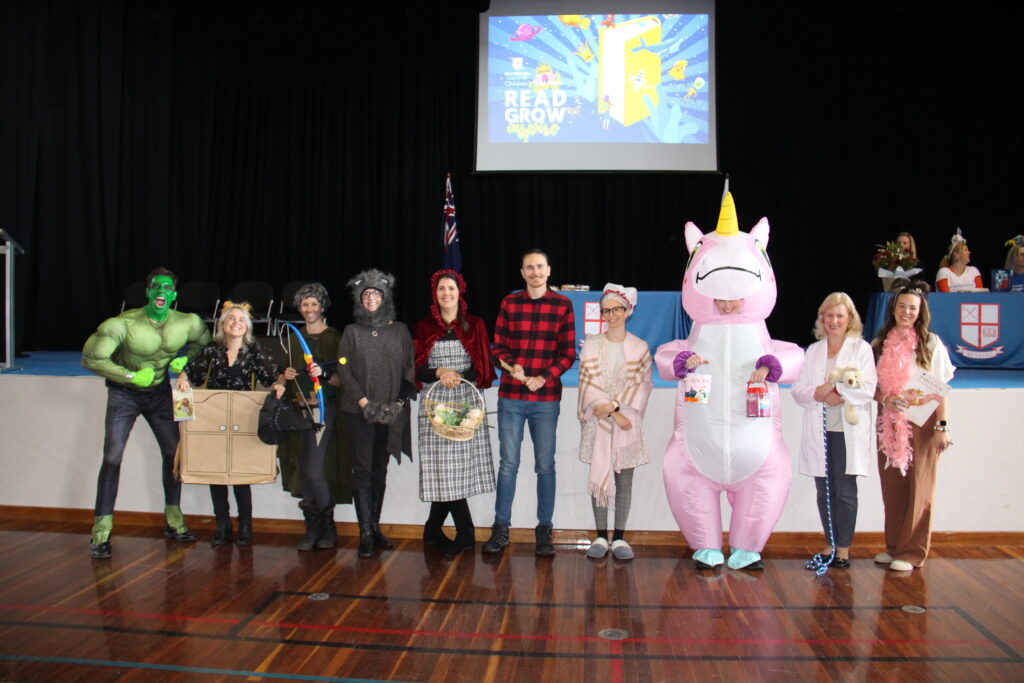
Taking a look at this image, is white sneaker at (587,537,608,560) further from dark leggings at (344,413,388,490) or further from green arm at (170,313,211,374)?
green arm at (170,313,211,374)

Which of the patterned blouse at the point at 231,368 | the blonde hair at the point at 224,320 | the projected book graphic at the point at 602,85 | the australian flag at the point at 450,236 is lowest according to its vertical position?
the patterned blouse at the point at 231,368

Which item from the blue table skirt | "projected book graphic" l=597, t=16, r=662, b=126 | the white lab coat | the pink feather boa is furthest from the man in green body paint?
the blue table skirt

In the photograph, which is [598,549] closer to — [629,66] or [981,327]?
[981,327]

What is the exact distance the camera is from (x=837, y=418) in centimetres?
368

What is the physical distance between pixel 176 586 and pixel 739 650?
234cm

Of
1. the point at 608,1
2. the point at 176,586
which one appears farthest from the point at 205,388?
the point at 608,1

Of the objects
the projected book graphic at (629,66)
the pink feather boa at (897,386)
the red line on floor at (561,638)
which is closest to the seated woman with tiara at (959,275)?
the projected book graphic at (629,66)

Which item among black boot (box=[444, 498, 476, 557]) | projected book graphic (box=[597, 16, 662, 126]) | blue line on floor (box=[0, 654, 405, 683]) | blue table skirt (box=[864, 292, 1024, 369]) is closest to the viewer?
blue line on floor (box=[0, 654, 405, 683])

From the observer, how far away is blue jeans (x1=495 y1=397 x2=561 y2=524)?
3.81m

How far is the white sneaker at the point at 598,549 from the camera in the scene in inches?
153

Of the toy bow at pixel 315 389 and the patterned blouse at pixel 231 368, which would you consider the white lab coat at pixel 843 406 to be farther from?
the patterned blouse at pixel 231 368

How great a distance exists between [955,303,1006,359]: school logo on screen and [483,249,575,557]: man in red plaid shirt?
13.7 ft

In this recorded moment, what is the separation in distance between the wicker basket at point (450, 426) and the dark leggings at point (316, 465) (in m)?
0.50

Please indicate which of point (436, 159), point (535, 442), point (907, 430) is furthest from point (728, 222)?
point (436, 159)
